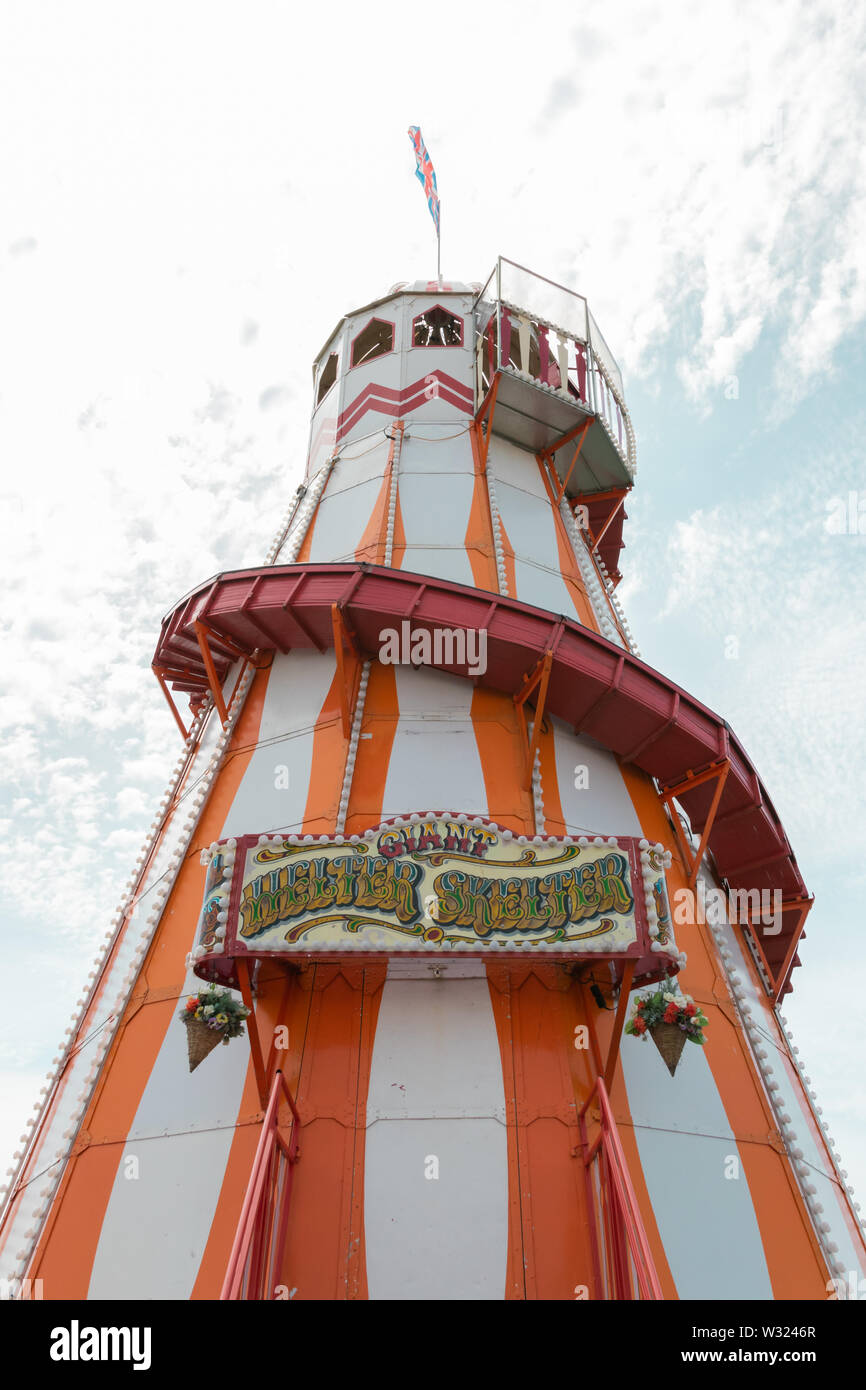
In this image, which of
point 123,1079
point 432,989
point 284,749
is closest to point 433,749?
point 284,749

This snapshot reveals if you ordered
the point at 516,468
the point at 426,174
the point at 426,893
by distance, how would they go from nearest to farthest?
the point at 426,893 < the point at 516,468 < the point at 426,174

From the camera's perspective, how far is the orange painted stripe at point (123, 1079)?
37.6 ft

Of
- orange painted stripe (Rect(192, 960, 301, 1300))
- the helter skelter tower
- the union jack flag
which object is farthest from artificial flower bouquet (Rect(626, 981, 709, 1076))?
the union jack flag

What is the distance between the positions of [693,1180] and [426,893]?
520cm

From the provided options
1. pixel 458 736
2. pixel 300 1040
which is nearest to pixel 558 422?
pixel 458 736

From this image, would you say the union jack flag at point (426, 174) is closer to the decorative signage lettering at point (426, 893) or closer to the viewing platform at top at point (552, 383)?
the viewing platform at top at point (552, 383)

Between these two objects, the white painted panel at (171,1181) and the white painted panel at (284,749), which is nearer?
the white painted panel at (171,1181)

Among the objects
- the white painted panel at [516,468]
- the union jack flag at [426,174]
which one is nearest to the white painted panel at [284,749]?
the white painted panel at [516,468]

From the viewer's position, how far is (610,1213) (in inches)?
420

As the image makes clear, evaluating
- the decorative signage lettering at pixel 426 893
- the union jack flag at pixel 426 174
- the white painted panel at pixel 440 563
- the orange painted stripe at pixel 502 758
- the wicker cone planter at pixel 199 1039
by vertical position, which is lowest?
the wicker cone planter at pixel 199 1039

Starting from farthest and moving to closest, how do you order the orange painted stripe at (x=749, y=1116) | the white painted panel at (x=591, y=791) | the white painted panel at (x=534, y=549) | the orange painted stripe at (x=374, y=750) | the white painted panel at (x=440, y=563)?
1. the white painted panel at (x=534, y=549)
2. the white painted panel at (x=440, y=563)
3. the white painted panel at (x=591, y=791)
4. the orange painted stripe at (x=374, y=750)
5. the orange painted stripe at (x=749, y=1116)

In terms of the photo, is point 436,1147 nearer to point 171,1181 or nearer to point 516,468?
point 171,1181

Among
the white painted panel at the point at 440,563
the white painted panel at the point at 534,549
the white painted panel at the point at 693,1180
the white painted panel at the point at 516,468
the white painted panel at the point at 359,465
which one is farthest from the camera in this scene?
the white painted panel at the point at 516,468

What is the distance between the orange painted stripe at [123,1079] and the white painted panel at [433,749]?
280 cm
